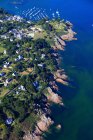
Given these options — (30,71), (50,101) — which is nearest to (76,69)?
(30,71)

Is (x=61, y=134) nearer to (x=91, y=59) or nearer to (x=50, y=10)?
(x=91, y=59)

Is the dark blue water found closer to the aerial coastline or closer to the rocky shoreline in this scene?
the rocky shoreline

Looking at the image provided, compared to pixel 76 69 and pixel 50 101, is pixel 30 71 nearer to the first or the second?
pixel 50 101

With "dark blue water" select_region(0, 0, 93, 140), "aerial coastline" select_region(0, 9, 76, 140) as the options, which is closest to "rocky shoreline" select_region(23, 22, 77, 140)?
"aerial coastline" select_region(0, 9, 76, 140)

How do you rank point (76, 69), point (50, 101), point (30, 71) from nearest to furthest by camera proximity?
point (50, 101)
point (30, 71)
point (76, 69)

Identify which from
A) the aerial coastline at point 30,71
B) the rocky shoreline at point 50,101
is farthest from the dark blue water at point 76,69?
the aerial coastline at point 30,71

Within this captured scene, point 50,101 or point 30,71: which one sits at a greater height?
point 30,71
